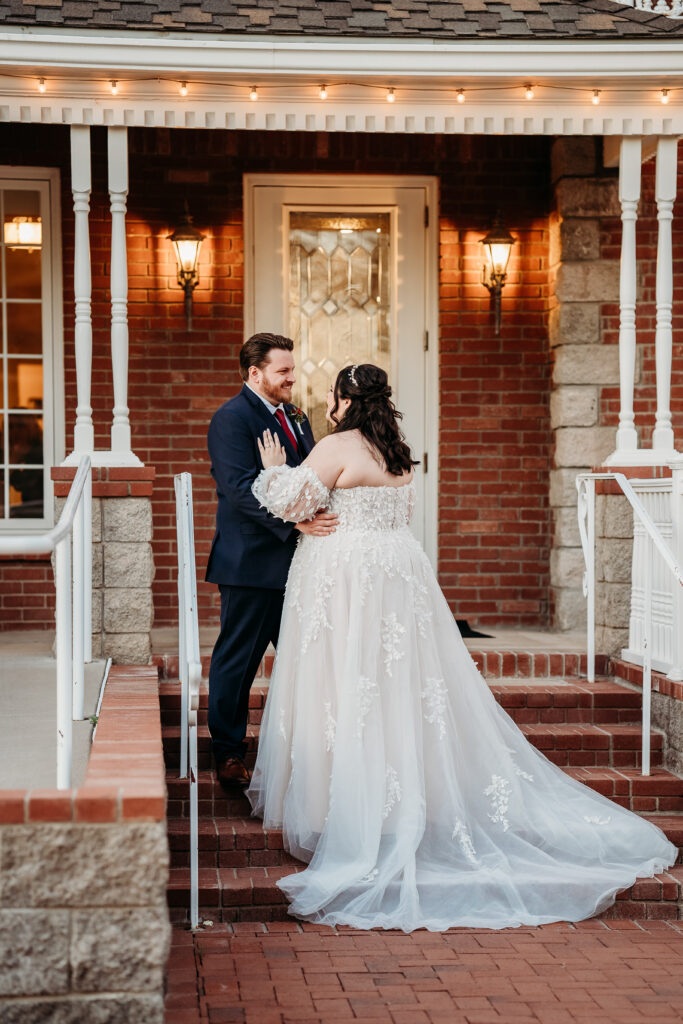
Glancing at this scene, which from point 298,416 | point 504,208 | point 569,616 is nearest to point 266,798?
point 298,416

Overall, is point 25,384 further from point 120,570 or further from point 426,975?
point 426,975

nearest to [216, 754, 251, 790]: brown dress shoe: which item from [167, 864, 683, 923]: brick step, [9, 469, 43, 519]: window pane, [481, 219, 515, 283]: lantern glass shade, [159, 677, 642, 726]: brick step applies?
[167, 864, 683, 923]: brick step

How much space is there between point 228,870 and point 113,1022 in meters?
1.62

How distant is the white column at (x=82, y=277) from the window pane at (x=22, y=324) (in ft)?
5.10

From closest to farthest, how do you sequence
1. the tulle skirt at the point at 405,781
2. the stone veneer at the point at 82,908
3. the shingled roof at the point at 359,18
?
the stone veneer at the point at 82,908, the tulle skirt at the point at 405,781, the shingled roof at the point at 359,18

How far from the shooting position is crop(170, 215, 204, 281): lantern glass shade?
24.3ft

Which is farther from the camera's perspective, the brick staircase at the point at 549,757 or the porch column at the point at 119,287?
the porch column at the point at 119,287

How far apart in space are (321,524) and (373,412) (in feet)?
1.61

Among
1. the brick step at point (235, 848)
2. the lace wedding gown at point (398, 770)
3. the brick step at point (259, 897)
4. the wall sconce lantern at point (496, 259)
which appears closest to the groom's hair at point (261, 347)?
the lace wedding gown at point (398, 770)

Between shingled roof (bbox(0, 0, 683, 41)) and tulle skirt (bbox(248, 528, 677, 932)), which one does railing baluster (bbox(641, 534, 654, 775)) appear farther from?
shingled roof (bbox(0, 0, 683, 41))

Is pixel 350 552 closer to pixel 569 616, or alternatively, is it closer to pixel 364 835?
pixel 364 835

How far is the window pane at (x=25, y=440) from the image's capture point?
24.8 ft

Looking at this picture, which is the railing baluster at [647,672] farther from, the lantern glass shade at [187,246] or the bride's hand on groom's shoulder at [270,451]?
the lantern glass shade at [187,246]

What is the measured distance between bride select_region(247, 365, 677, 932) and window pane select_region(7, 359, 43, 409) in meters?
3.15
